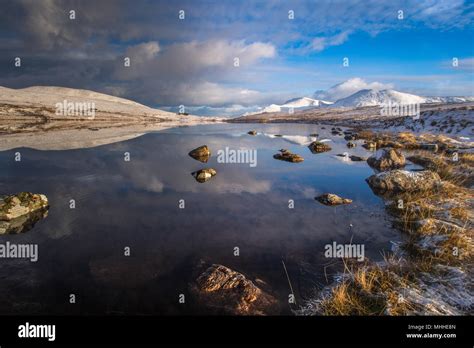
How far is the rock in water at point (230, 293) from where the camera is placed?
5945mm

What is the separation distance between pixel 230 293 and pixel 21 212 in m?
8.85

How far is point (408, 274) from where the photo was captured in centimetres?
679

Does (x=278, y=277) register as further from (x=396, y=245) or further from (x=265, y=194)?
(x=265, y=194)

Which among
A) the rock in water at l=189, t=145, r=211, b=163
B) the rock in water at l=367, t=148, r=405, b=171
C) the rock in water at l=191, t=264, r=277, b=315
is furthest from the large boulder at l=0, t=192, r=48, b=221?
the rock in water at l=367, t=148, r=405, b=171

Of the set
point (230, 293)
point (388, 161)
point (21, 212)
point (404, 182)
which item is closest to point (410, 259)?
point (230, 293)

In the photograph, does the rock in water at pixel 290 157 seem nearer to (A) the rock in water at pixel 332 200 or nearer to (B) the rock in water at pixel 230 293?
(A) the rock in water at pixel 332 200

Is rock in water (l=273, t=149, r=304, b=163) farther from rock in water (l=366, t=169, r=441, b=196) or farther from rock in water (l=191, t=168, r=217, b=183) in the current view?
rock in water (l=366, t=169, r=441, b=196)

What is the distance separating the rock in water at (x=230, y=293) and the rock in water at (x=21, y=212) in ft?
22.3

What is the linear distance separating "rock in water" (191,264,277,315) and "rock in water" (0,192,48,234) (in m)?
6.79

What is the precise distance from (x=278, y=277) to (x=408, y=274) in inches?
126

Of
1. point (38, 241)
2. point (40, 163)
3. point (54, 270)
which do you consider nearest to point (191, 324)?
point (54, 270)

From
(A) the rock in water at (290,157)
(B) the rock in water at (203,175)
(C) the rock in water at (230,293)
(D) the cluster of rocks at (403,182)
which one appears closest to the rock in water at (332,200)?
(D) the cluster of rocks at (403,182)

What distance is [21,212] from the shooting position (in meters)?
10.2

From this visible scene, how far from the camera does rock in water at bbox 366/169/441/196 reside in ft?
45.1
